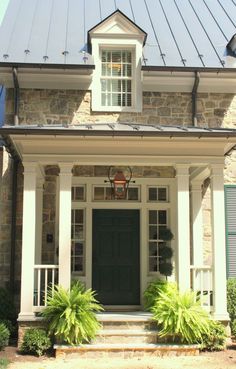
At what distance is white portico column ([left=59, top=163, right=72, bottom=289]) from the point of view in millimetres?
8867

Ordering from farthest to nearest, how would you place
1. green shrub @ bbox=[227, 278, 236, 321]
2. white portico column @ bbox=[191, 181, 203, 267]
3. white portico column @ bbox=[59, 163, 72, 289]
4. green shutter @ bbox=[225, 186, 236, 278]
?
green shutter @ bbox=[225, 186, 236, 278] → white portico column @ bbox=[191, 181, 203, 267] → green shrub @ bbox=[227, 278, 236, 321] → white portico column @ bbox=[59, 163, 72, 289]

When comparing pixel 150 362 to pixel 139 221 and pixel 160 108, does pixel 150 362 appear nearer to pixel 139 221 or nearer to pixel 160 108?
pixel 139 221

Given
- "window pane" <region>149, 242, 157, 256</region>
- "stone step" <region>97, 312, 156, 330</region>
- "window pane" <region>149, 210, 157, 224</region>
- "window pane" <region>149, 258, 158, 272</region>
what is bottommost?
"stone step" <region>97, 312, 156, 330</region>

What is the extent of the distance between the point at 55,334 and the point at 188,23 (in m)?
8.59

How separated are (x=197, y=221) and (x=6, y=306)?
4257mm

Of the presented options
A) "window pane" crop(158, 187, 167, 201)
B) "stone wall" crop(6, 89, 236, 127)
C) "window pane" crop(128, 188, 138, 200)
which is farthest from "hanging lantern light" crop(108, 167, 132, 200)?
"stone wall" crop(6, 89, 236, 127)

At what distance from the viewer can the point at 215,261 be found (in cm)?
907

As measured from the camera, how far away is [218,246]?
9.12m

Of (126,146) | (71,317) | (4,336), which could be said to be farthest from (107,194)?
(4,336)

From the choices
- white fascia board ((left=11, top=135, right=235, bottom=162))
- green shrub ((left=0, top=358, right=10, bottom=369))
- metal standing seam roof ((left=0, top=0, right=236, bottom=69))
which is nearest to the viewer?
green shrub ((left=0, top=358, right=10, bottom=369))

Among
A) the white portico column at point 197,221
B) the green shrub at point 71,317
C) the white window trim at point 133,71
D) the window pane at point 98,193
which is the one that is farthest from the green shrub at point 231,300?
the white window trim at point 133,71

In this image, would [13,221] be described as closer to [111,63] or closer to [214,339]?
[111,63]

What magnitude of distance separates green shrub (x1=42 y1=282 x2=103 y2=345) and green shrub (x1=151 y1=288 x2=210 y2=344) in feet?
3.60

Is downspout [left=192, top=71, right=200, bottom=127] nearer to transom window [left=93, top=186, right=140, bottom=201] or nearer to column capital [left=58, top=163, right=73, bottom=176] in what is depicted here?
transom window [left=93, top=186, right=140, bottom=201]
